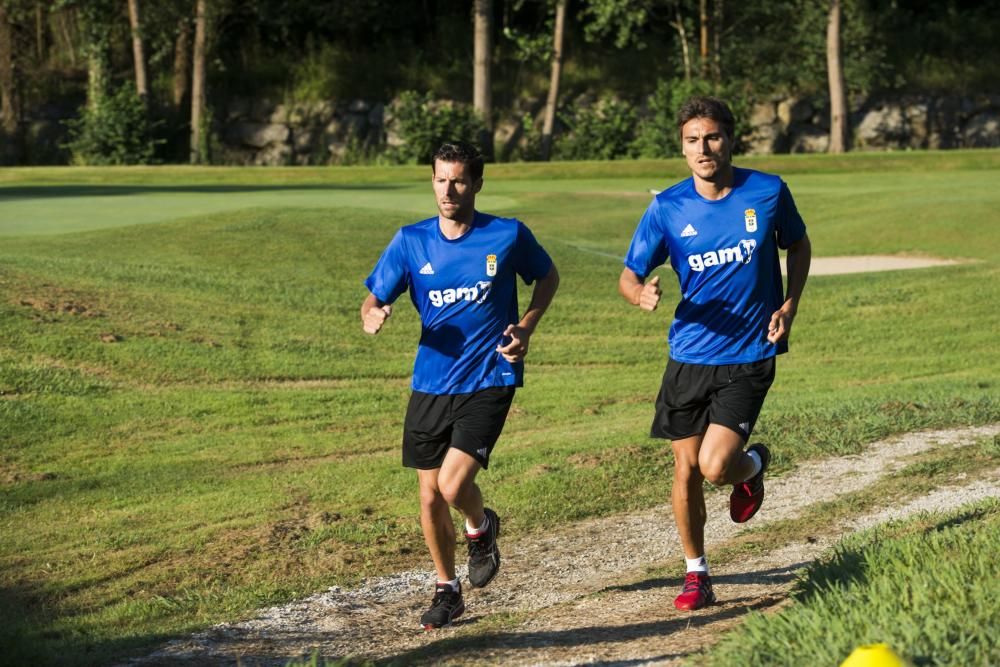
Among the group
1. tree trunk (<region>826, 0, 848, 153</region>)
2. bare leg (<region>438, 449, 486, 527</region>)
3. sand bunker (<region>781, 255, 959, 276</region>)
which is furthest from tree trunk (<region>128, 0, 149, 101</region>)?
bare leg (<region>438, 449, 486, 527</region>)

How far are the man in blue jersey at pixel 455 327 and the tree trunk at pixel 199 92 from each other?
3576cm

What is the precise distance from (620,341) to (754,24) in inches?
1223

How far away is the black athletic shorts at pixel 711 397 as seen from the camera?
6457mm

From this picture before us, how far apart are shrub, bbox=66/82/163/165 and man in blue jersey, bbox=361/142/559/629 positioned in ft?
120

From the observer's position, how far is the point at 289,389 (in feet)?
41.8

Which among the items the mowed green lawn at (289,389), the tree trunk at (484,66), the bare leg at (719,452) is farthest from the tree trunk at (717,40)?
the bare leg at (719,452)

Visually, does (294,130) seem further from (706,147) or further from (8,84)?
(706,147)

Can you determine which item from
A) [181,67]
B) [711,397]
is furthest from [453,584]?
[181,67]

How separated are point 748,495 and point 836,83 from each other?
34.4m

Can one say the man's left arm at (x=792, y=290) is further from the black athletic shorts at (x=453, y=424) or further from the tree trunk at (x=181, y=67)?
the tree trunk at (x=181, y=67)

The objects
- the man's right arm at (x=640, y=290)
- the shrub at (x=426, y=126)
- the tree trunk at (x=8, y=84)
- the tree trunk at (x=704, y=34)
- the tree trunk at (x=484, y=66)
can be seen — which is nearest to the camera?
the man's right arm at (x=640, y=290)

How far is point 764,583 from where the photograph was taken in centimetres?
686

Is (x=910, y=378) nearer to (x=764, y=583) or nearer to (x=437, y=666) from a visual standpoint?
(x=764, y=583)

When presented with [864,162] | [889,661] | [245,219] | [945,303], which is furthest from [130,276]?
[864,162]
